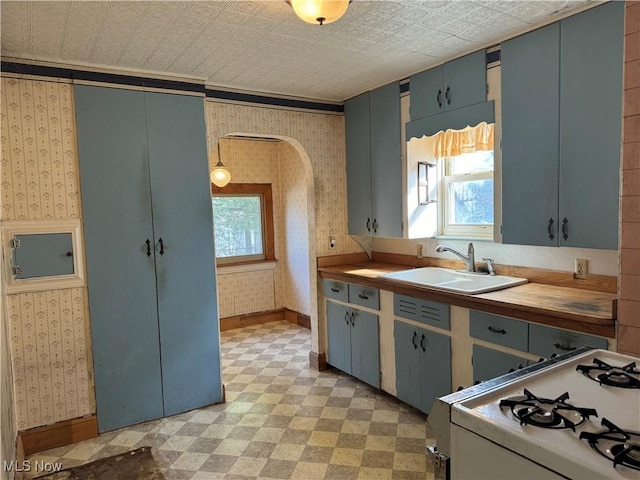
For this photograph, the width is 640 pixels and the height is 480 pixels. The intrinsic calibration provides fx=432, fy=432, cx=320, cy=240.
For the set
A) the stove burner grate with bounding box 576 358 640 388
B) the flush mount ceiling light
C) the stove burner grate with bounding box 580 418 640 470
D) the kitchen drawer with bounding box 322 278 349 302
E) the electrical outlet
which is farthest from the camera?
the kitchen drawer with bounding box 322 278 349 302

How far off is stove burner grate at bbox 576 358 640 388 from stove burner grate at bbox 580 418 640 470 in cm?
27

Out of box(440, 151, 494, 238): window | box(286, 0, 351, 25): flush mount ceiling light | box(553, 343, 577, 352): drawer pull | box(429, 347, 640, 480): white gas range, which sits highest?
box(286, 0, 351, 25): flush mount ceiling light

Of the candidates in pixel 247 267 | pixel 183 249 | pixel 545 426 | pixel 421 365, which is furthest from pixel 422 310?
pixel 247 267

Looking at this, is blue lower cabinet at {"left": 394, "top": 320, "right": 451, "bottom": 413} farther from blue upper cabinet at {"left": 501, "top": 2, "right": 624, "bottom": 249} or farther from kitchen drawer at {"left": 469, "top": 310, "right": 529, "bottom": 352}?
blue upper cabinet at {"left": 501, "top": 2, "right": 624, "bottom": 249}

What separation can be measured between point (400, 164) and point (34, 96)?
2449 millimetres

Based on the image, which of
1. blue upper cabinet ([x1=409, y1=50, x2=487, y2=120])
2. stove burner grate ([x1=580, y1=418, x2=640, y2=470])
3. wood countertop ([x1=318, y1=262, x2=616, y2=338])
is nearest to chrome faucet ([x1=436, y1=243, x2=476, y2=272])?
wood countertop ([x1=318, y1=262, x2=616, y2=338])

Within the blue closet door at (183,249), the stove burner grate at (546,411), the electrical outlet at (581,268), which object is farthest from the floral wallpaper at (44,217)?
the electrical outlet at (581,268)

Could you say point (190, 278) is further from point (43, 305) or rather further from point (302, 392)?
point (302, 392)

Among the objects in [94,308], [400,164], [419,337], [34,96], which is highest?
[34,96]

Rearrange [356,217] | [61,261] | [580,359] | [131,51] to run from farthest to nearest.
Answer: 1. [356,217]
2. [61,261]
3. [131,51]
4. [580,359]

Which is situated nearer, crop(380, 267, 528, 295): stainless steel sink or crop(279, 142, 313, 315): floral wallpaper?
crop(380, 267, 528, 295): stainless steel sink

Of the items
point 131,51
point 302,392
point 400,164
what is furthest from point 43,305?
point 400,164

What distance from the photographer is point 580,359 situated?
1399mm

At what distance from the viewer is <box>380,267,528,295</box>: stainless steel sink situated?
2.66 meters
